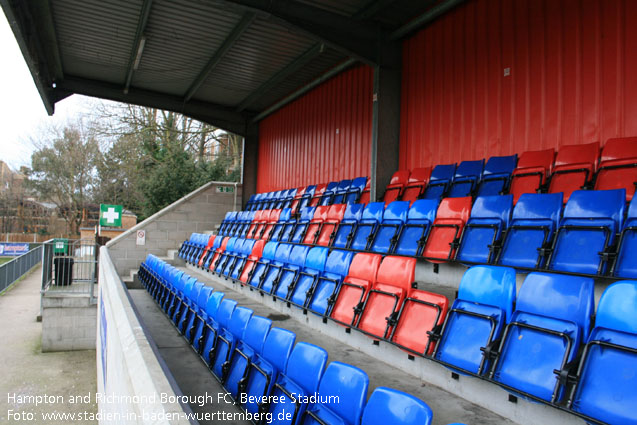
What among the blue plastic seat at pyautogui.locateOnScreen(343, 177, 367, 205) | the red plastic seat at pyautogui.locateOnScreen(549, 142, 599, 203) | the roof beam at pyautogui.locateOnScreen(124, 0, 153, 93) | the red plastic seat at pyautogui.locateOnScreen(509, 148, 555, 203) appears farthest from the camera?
the blue plastic seat at pyautogui.locateOnScreen(343, 177, 367, 205)

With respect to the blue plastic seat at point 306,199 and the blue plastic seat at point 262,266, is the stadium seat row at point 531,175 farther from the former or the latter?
the blue plastic seat at point 262,266

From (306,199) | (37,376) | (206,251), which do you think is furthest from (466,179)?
(37,376)

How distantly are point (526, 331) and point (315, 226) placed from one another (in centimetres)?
385

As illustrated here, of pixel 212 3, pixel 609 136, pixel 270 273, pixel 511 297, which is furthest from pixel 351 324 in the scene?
pixel 212 3

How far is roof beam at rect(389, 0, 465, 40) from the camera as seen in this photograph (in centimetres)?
573

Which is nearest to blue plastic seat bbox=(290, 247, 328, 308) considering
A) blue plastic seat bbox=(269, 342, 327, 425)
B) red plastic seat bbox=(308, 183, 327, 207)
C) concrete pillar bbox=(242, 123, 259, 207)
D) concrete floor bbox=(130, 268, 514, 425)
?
concrete floor bbox=(130, 268, 514, 425)

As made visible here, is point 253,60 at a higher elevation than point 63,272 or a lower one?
higher

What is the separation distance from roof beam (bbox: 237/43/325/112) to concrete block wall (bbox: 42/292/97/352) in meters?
6.19

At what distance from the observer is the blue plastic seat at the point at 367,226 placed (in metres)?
4.51

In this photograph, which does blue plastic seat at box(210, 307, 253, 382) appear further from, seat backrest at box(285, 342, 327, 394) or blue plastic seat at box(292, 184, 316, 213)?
blue plastic seat at box(292, 184, 316, 213)

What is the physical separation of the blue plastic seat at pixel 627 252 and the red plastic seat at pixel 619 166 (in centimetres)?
88

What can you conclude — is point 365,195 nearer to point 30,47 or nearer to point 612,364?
point 612,364

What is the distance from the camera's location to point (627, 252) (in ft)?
8.18

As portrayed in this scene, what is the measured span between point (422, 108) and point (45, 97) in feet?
27.5
